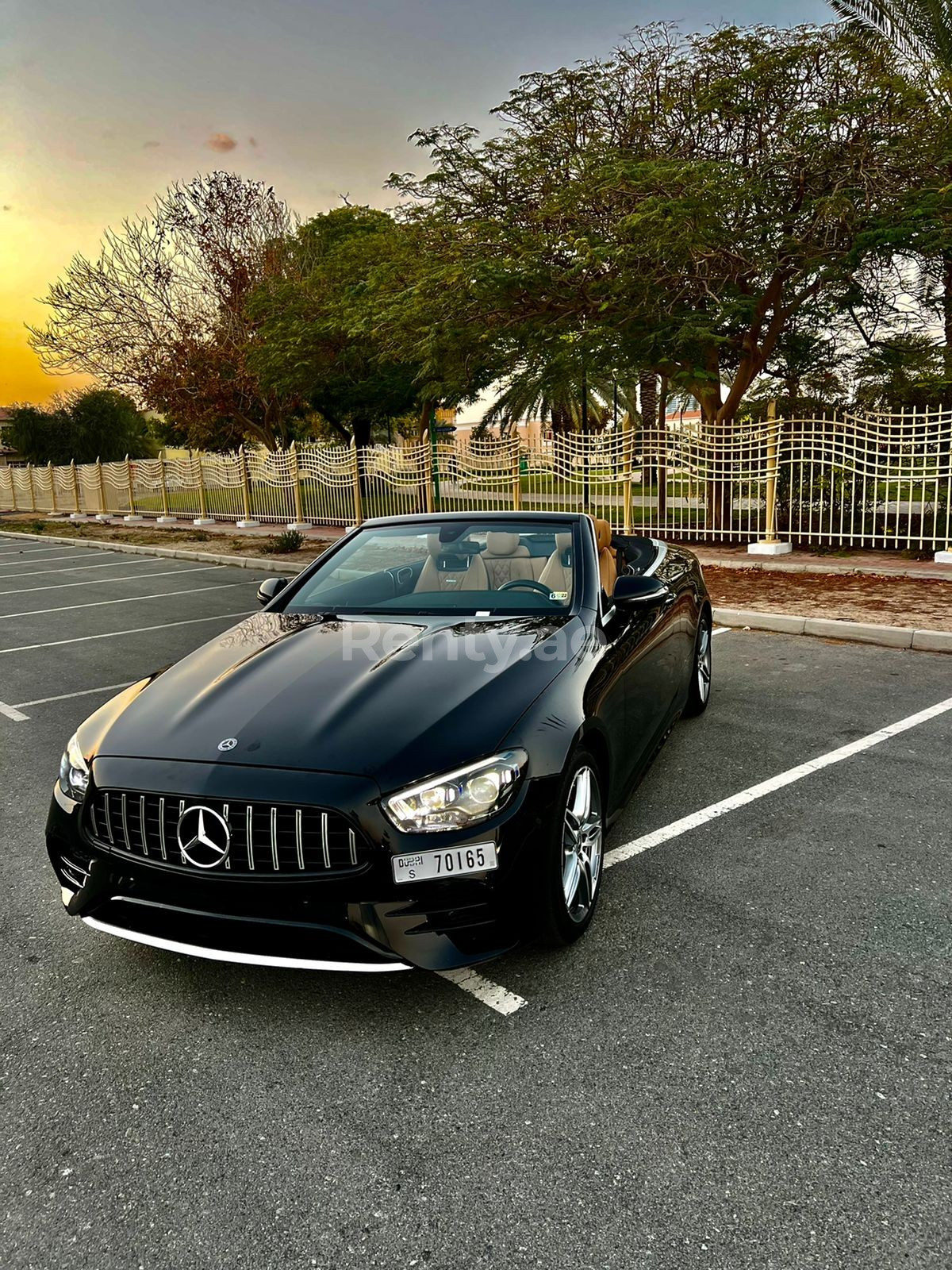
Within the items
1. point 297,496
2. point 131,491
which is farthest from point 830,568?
point 131,491

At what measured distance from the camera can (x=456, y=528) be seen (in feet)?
15.0

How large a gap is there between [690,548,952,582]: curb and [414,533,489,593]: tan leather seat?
6.99m

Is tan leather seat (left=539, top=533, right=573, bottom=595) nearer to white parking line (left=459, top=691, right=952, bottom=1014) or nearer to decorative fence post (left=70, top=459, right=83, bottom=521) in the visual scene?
white parking line (left=459, top=691, right=952, bottom=1014)

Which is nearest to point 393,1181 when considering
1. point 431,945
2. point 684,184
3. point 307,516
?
point 431,945

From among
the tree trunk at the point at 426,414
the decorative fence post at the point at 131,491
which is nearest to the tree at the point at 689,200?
the tree trunk at the point at 426,414

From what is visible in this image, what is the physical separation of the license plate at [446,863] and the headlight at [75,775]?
44.1 inches

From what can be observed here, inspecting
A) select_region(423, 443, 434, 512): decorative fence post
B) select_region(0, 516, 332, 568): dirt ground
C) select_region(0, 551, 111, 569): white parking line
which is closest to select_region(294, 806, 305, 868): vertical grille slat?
select_region(0, 516, 332, 568): dirt ground

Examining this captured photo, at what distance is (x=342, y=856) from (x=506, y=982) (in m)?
0.82

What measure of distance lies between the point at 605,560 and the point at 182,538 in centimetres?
1965

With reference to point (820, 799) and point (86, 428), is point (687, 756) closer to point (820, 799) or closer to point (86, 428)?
point (820, 799)

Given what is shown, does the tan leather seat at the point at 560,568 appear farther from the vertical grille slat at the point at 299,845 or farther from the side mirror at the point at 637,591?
the vertical grille slat at the point at 299,845

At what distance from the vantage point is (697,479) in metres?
14.3

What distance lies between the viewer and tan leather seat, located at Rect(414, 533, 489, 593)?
4336mm

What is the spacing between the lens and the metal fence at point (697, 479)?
12492mm
